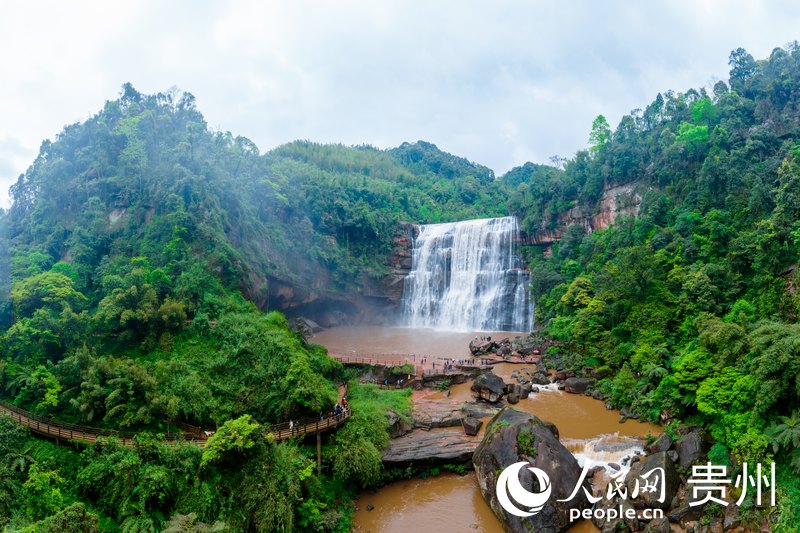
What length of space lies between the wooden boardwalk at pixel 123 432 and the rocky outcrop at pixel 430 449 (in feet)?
7.80

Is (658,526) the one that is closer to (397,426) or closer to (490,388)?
(397,426)

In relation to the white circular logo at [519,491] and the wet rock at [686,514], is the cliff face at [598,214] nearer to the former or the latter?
the wet rock at [686,514]

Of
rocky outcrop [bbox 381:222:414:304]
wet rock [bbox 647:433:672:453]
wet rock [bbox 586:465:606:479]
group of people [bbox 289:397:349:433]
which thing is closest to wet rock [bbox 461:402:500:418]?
wet rock [bbox 586:465:606:479]

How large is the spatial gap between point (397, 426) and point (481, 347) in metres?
14.7

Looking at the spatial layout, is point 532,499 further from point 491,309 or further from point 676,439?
point 491,309

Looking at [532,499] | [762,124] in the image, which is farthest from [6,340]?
[762,124]

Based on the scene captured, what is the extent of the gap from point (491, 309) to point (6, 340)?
34.1m

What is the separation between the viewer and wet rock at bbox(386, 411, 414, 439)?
1905 cm

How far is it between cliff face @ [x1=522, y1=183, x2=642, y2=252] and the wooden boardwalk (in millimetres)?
32138

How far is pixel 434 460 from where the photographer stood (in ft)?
57.1

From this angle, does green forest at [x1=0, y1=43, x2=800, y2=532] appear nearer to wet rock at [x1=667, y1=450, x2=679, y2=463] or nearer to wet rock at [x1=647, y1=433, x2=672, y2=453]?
wet rock at [x1=667, y1=450, x2=679, y2=463]

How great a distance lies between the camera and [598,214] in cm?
4153

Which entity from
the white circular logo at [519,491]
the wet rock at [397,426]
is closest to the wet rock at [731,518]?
the white circular logo at [519,491]

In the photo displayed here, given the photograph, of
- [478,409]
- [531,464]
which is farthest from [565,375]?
[531,464]
